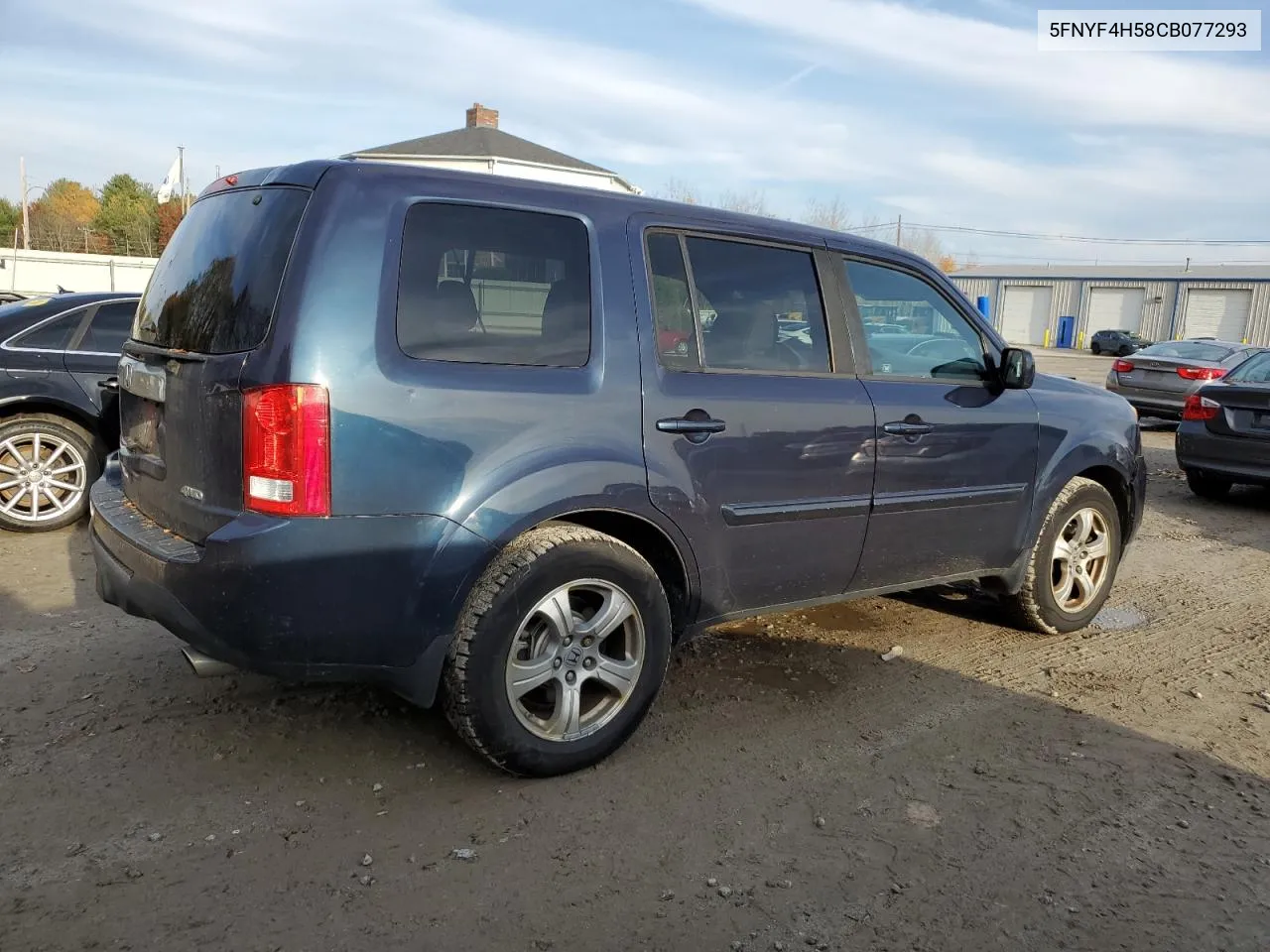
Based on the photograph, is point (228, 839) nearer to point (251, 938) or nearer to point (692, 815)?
point (251, 938)

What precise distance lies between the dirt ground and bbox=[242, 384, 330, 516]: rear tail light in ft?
3.37

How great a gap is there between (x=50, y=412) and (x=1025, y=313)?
6260 cm

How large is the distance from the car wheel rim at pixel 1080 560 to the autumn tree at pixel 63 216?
53936mm

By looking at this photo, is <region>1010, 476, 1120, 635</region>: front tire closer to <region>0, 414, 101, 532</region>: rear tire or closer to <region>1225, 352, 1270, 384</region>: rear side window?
<region>1225, 352, 1270, 384</region>: rear side window

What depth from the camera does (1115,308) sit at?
5678cm

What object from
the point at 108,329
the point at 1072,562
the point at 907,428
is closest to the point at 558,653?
the point at 907,428

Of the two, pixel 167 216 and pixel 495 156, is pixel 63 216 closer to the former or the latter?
pixel 167 216

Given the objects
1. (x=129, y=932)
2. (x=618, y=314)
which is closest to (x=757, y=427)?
(x=618, y=314)

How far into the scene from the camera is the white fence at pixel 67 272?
3111 cm

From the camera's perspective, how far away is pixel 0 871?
274 centimetres

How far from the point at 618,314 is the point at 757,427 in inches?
26.7

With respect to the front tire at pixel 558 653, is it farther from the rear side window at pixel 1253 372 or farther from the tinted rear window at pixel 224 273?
the rear side window at pixel 1253 372

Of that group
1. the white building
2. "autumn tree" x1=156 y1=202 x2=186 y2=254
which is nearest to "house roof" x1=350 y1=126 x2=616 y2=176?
the white building

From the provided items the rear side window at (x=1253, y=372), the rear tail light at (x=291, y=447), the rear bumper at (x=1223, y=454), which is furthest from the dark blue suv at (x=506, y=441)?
the rear side window at (x=1253, y=372)
